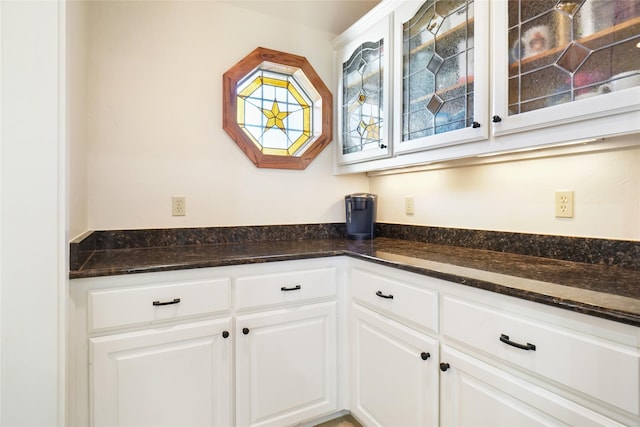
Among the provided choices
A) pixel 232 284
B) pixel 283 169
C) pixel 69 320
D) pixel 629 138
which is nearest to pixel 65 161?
pixel 69 320

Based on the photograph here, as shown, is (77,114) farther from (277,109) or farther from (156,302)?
(277,109)

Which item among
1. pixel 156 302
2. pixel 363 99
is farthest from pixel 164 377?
pixel 363 99

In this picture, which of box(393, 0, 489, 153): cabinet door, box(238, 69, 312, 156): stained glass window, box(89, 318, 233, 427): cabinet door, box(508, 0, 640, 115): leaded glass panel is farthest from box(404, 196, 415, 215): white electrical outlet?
box(89, 318, 233, 427): cabinet door

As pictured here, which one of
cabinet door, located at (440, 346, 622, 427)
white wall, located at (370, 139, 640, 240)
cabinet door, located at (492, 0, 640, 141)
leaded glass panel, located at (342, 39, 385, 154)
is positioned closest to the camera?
cabinet door, located at (440, 346, 622, 427)

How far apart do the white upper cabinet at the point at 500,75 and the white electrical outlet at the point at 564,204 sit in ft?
1.17

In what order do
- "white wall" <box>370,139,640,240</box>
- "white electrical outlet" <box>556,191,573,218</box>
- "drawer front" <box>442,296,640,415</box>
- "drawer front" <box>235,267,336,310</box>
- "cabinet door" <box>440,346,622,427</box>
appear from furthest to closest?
"drawer front" <box>235,267,336,310</box>
"white electrical outlet" <box>556,191,573,218</box>
"white wall" <box>370,139,640,240</box>
"cabinet door" <box>440,346,622,427</box>
"drawer front" <box>442,296,640,415</box>

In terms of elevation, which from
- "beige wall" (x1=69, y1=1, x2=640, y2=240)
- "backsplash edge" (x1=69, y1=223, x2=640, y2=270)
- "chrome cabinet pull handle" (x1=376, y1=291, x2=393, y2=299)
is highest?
"beige wall" (x1=69, y1=1, x2=640, y2=240)

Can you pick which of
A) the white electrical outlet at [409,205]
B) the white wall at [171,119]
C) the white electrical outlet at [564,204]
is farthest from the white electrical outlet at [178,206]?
the white electrical outlet at [564,204]

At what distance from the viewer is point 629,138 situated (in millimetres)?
1133

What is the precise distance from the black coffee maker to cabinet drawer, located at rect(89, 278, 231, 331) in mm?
1007

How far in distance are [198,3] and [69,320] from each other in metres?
1.78

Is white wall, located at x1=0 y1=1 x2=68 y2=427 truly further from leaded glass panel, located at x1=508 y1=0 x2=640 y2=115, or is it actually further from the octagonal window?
leaded glass panel, located at x1=508 y1=0 x2=640 y2=115

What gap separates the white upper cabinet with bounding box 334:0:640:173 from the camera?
38.0 inches

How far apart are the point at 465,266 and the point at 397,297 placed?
0.30 meters
